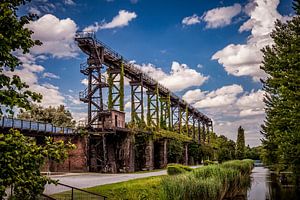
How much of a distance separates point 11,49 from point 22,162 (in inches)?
77.4

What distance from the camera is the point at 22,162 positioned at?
5652mm

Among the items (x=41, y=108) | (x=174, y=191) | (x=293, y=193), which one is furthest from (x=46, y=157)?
(x=41, y=108)

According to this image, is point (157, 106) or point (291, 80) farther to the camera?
point (157, 106)

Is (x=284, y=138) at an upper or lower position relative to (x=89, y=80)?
lower

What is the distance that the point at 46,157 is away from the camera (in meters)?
6.20

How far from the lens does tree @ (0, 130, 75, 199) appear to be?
543 cm

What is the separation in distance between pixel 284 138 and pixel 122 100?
2452 centimetres

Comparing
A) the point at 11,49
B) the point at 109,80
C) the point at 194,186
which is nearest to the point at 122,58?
the point at 109,80

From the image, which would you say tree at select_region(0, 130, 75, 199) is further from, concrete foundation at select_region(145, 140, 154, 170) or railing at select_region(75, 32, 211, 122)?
concrete foundation at select_region(145, 140, 154, 170)

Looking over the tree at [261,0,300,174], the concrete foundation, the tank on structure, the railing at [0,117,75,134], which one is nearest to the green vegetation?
the tree at [261,0,300,174]

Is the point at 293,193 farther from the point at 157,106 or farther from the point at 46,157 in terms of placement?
the point at 157,106

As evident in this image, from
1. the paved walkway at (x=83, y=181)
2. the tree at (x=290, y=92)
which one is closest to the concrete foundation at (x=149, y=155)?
the paved walkway at (x=83, y=181)

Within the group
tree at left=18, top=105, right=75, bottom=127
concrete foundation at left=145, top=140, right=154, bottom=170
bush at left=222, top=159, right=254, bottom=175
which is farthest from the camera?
tree at left=18, top=105, right=75, bottom=127

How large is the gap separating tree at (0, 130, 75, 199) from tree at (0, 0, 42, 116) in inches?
22.4
